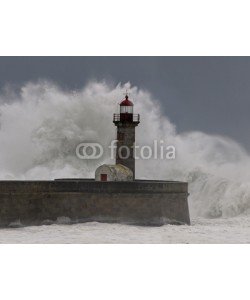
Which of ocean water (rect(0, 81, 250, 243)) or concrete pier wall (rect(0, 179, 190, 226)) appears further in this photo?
ocean water (rect(0, 81, 250, 243))

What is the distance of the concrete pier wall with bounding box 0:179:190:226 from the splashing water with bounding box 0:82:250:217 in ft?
13.2

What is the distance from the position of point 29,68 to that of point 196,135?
5.33m

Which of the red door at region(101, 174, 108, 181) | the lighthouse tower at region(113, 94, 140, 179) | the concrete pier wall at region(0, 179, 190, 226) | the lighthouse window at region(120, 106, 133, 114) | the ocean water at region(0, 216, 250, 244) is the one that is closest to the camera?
the ocean water at region(0, 216, 250, 244)

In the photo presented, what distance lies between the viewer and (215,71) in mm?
24953

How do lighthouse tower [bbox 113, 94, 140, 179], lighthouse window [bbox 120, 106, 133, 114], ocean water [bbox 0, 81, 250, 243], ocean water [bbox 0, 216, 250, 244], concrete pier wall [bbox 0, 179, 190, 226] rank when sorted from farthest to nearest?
ocean water [bbox 0, 81, 250, 243] < lighthouse window [bbox 120, 106, 133, 114] < lighthouse tower [bbox 113, 94, 140, 179] < concrete pier wall [bbox 0, 179, 190, 226] < ocean water [bbox 0, 216, 250, 244]

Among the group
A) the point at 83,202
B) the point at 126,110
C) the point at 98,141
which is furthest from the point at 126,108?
the point at 98,141

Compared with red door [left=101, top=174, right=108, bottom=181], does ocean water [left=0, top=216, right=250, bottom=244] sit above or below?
below

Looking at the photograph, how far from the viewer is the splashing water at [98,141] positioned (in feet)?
79.9

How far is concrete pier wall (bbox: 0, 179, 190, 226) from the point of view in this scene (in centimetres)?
1942

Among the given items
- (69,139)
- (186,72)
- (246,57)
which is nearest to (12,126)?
(69,139)

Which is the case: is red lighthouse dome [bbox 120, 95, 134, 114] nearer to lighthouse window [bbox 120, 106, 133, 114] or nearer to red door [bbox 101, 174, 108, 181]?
lighthouse window [bbox 120, 106, 133, 114]

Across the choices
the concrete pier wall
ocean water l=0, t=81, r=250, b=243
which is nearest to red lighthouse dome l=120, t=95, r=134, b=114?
ocean water l=0, t=81, r=250, b=243

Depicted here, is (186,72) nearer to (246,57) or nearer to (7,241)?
(246,57)

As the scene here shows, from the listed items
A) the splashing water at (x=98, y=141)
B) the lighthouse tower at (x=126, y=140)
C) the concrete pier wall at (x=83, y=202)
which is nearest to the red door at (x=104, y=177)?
the lighthouse tower at (x=126, y=140)
